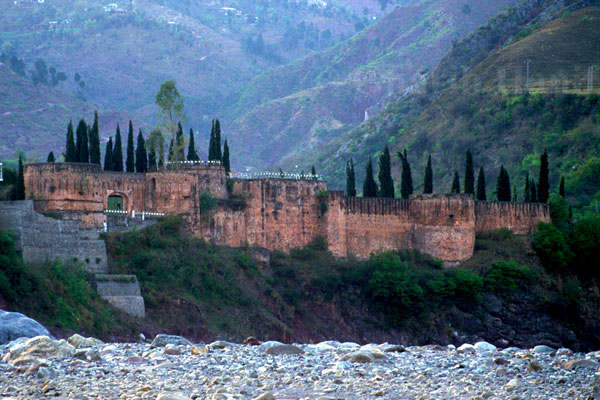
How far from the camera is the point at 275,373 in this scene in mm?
29906

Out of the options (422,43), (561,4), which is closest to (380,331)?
(561,4)

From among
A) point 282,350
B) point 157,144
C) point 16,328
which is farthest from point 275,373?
point 157,144

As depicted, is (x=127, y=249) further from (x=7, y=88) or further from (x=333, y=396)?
(x=7, y=88)

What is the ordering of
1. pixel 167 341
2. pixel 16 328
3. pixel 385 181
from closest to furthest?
1. pixel 16 328
2. pixel 167 341
3. pixel 385 181

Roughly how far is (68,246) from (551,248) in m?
26.7

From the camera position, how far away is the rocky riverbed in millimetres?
27531

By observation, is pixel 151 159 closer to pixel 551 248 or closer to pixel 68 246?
pixel 68 246

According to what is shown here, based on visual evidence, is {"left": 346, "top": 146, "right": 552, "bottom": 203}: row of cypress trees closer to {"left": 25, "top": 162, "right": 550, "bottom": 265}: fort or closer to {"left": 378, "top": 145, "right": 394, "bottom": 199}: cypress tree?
{"left": 378, "top": 145, "right": 394, "bottom": 199}: cypress tree

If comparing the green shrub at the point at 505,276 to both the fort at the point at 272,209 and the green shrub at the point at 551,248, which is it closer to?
the fort at the point at 272,209

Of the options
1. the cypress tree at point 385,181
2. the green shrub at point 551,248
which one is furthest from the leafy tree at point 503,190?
the cypress tree at point 385,181

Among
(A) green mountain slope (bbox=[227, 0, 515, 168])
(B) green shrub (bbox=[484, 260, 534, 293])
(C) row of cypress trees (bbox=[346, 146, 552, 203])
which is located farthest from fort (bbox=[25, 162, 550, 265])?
(A) green mountain slope (bbox=[227, 0, 515, 168])

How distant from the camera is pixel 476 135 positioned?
96.6 meters

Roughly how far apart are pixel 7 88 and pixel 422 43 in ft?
189

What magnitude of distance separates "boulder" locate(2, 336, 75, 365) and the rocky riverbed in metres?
0.03
